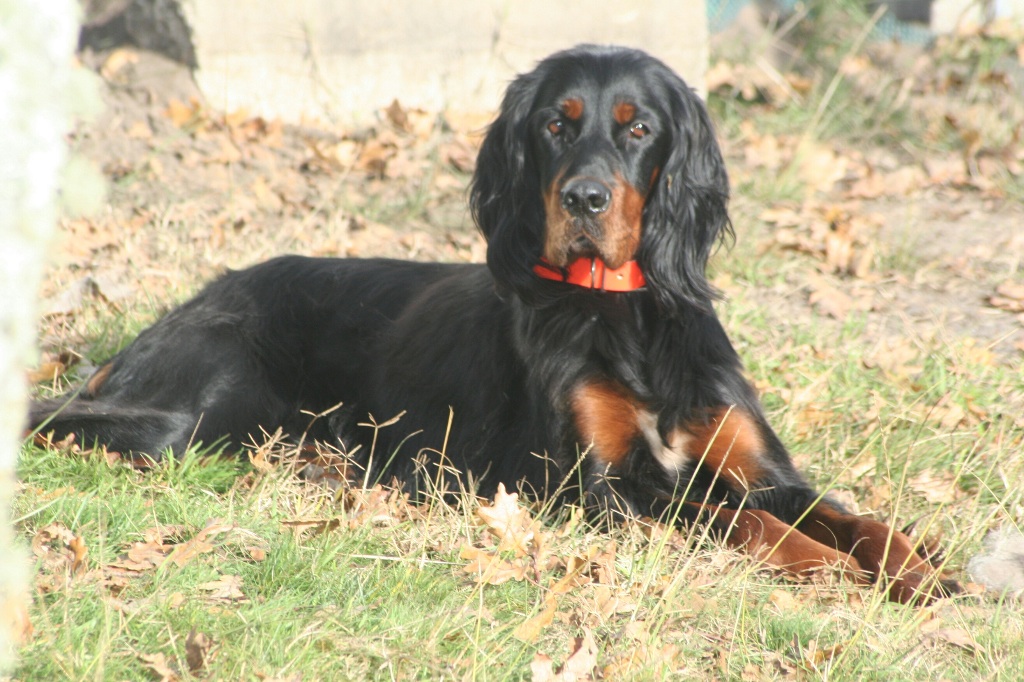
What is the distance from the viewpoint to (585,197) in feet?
9.71

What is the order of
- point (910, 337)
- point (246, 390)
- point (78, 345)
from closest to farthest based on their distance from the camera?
1. point (246, 390)
2. point (78, 345)
3. point (910, 337)

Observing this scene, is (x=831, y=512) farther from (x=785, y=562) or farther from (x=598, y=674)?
(x=598, y=674)

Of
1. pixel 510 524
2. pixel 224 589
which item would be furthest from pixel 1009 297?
pixel 224 589

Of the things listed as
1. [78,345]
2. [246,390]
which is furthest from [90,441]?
[78,345]

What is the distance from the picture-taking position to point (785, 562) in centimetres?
280

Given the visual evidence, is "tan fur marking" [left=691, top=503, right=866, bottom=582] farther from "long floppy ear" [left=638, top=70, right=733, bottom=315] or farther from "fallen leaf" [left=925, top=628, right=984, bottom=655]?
"long floppy ear" [left=638, top=70, right=733, bottom=315]

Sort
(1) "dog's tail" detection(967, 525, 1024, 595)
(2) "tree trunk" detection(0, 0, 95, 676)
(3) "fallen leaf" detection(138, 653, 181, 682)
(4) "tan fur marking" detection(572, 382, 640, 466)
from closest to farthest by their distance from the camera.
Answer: (2) "tree trunk" detection(0, 0, 95, 676) → (3) "fallen leaf" detection(138, 653, 181, 682) → (1) "dog's tail" detection(967, 525, 1024, 595) → (4) "tan fur marking" detection(572, 382, 640, 466)

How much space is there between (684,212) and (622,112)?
0.35m

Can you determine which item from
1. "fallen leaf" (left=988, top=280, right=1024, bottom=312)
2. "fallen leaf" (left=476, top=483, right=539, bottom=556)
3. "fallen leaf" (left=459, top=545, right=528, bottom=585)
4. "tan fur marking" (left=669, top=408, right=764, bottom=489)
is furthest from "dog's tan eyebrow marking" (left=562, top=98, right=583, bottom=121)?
"fallen leaf" (left=988, top=280, right=1024, bottom=312)

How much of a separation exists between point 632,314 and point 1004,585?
1.20 m

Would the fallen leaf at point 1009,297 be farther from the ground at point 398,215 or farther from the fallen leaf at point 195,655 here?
the fallen leaf at point 195,655

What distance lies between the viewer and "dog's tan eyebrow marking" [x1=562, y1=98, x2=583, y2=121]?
3156 millimetres

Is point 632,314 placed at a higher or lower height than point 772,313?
higher

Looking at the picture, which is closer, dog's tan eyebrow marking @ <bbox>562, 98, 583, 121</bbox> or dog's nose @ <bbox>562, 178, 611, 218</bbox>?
dog's nose @ <bbox>562, 178, 611, 218</bbox>
